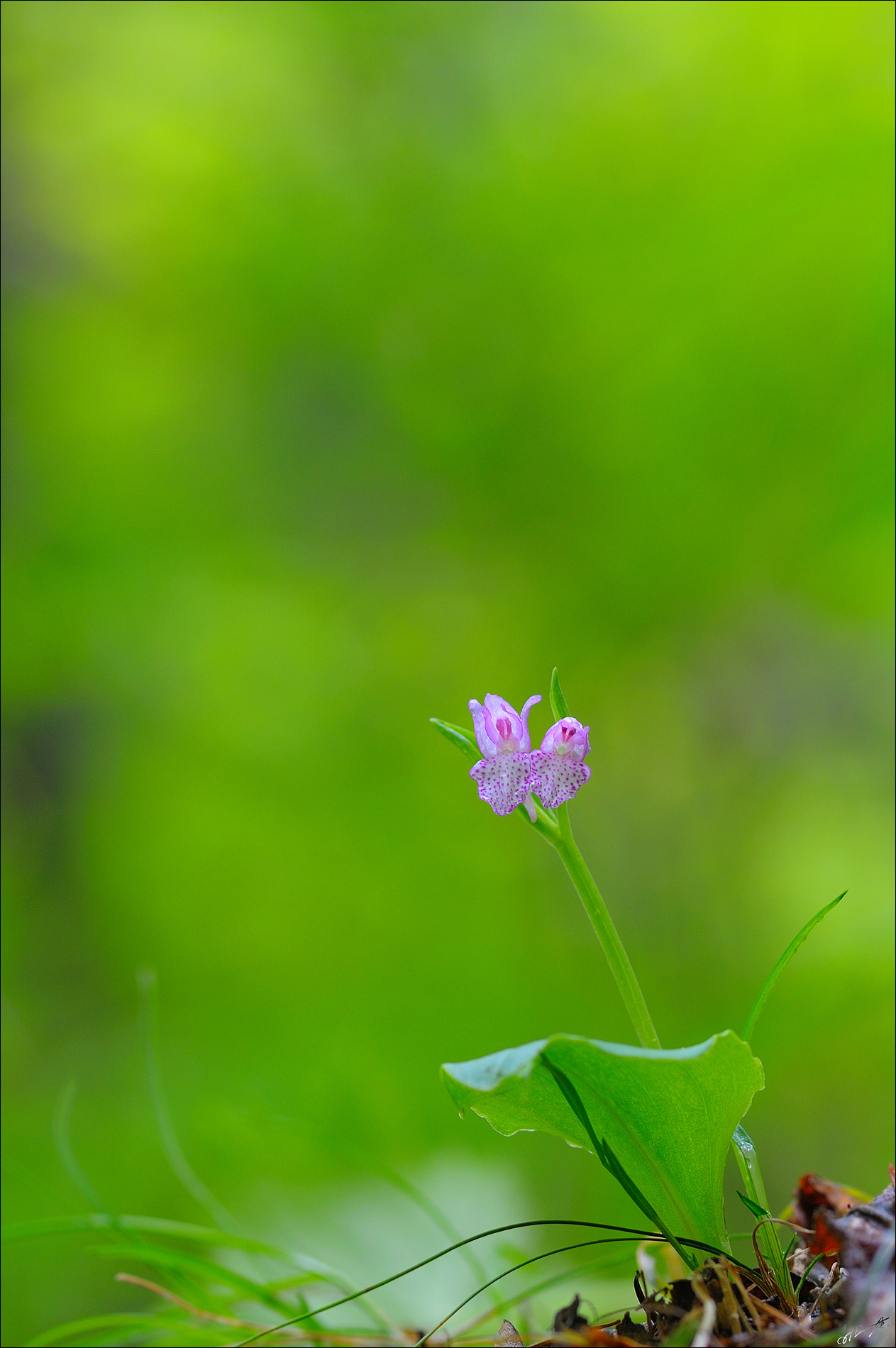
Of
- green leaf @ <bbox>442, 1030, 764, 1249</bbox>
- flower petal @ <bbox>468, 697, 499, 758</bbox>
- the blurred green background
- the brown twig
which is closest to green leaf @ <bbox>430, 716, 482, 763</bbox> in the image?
flower petal @ <bbox>468, 697, 499, 758</bbox>

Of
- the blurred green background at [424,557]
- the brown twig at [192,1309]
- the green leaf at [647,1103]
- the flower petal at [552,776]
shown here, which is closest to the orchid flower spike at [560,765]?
the flower petal at [552,776]

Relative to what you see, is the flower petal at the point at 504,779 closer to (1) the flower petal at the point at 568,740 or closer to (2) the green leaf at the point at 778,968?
(1) the flower petal at the point at 568,740

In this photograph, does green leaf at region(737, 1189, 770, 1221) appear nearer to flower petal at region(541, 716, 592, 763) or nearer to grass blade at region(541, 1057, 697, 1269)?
grass blade at region(541, 1057, 697, 1269)

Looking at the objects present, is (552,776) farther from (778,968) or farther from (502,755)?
(778,968)

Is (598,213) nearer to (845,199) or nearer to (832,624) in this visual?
(845,199)

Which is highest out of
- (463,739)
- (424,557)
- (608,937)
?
(424,557)

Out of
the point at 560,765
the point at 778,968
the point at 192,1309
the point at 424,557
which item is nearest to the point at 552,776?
the point at 560,765

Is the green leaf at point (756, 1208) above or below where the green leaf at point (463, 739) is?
below
